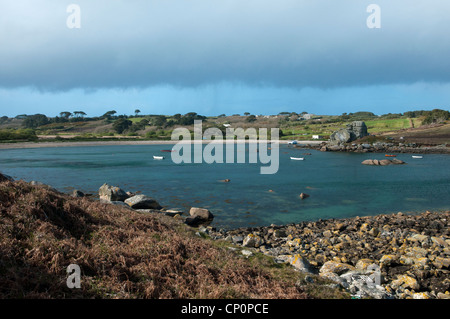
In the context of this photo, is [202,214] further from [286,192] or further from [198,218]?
[286,192]

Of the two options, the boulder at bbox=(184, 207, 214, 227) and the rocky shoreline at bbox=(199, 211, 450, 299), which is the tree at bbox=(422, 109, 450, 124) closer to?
the rocky shoreline at bbox=(199, 211, 450, 299)

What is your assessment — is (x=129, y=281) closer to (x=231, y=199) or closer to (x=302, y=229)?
(x=302, y=229)

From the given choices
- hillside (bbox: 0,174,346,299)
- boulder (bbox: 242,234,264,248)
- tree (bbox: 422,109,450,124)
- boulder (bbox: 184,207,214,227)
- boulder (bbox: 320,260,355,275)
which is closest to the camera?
hillside (bbox: 0,174,346,299)

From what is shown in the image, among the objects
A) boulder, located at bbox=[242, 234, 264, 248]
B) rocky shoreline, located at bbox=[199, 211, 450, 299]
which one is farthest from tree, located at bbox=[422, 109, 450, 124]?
boulder, located at bbox=[242, 234, 264, 248]

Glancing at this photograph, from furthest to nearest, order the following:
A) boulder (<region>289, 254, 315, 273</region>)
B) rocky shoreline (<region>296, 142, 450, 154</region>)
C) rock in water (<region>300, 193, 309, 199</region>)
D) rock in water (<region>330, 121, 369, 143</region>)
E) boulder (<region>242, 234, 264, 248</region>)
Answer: rock in water (<region>330, 121, 369, 143</region>), rocky shoreline (<region>296, 142, 450, 154</region>), rock in water (<region>300, 193, 309, 199</region>), boulder (<region>242, 234, 264, 248</region>), boulder (<region>289, 254, 315, 273</region>)

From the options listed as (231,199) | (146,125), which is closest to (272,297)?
(231,199)

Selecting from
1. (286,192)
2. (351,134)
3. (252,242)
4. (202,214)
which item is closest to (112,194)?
(202,214)

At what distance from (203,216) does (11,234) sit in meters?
13.2

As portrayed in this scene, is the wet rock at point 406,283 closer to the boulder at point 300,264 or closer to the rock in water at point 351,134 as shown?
the boulder at point 300,264

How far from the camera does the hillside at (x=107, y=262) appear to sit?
22.2 ft

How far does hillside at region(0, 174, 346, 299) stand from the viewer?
6762mm

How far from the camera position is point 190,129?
180 metres

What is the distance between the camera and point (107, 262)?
7938 millimetres

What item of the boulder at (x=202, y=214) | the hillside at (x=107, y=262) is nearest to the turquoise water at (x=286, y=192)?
the boulder at (x=202, y=214)
